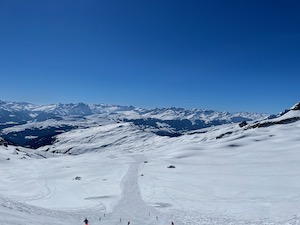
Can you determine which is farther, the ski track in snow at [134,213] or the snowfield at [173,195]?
the ski track in snow at [134,213]

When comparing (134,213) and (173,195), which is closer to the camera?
(134,213)

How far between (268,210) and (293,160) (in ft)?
128

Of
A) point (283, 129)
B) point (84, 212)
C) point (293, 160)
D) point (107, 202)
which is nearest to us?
point (84, 212)

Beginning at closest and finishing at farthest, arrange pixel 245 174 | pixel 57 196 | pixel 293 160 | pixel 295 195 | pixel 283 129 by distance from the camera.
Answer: pixel 295 195 → pixel 57 196 → pixel 245 174 → pixel 293 160 → pixel 283 129

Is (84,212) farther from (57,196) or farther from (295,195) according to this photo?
(295,195)

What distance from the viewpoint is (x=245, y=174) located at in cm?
6619

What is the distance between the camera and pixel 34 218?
32281 millimetres

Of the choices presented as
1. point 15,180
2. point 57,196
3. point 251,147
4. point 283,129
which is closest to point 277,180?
point 57,196

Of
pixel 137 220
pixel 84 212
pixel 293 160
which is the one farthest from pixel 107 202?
pixel 293 160

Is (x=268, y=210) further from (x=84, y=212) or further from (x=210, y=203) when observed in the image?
(x=84, y=212)

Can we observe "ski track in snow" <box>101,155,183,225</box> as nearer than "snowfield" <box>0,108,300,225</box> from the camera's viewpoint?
No

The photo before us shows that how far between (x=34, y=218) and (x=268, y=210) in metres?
30.0

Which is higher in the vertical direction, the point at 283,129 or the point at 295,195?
the point at 283,129

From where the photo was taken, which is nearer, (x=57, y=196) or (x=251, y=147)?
(x=57, y=196)
